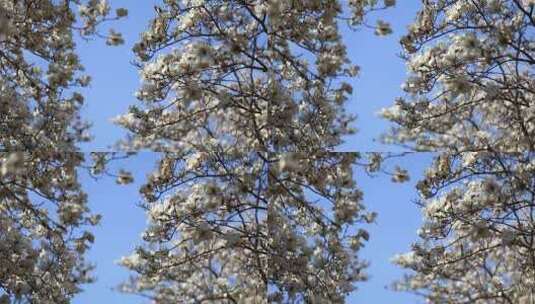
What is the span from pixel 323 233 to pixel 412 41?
3.17 feet

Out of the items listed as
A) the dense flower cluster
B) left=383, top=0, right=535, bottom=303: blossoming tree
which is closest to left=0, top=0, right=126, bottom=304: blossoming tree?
the dense flower cluster

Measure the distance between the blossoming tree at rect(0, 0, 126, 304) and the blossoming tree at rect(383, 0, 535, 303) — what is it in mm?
1391

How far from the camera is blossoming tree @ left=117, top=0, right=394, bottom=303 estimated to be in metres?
3.26

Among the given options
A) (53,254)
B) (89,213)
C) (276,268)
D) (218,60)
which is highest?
(218,60)

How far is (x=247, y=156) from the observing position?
3.32 metres

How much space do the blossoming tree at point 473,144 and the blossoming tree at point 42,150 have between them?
1.39m

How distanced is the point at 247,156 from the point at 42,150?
2.69ft

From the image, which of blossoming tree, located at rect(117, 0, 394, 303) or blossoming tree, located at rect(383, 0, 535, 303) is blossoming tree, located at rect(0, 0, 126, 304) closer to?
blossoming tree, located at rect(117, 0, 394, 303)

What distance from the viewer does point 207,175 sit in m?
3.38

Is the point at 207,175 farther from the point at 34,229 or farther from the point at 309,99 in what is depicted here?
the point at 34,229

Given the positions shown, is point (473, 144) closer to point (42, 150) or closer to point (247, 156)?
point (247, 156)

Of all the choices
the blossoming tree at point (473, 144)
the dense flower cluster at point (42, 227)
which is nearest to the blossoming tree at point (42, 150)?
the dense flower cluster at point (42, 227)

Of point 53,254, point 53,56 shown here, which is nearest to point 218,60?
point 53,56

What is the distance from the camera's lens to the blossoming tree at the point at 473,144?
3428mm
